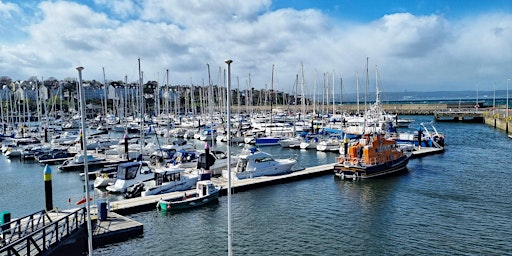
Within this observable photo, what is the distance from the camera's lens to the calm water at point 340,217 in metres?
22.3

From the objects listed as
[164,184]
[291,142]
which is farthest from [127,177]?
[291,142]

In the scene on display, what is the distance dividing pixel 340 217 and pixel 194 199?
31.9 ft

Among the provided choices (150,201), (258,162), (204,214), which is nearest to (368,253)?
(204,214)

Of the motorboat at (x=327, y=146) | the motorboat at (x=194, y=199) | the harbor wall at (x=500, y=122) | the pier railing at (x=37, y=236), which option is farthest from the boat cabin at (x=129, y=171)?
the harbor wall at (x=500, y=122)

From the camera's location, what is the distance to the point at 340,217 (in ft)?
90.7

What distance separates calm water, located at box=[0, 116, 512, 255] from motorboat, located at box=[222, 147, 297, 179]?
2.55 m

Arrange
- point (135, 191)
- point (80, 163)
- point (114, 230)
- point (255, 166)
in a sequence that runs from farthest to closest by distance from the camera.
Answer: point (80, 163) → point (255, 166) → point (135, 191) → point (114, 230)

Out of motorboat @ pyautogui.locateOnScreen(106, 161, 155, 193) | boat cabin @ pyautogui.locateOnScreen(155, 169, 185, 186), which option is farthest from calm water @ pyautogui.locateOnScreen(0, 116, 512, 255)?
boat cabin @ pyautogui.locateOnScreen(155, 169, 185, 186)

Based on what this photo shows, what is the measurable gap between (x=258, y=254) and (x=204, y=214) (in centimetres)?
740

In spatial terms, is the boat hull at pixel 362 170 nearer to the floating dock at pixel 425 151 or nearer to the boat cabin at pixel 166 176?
the floating dock at pixel 425 151

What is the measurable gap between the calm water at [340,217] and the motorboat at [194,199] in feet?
→ 2.07

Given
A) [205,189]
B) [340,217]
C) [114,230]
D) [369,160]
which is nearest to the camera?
[114,230]

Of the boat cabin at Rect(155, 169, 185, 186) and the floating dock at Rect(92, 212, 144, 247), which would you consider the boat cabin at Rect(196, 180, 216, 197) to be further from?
the floating dock at Rect(92, 212, 144, 247)

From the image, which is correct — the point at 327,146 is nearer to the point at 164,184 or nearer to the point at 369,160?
the point at 369,160
